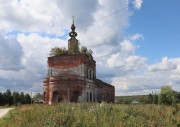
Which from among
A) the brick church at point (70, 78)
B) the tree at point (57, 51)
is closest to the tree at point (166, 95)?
the brick church at point (70, 78)

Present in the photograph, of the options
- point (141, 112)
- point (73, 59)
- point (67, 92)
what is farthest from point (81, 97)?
point (141, 112)

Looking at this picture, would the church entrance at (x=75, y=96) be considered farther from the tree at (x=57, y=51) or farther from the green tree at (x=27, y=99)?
the green tree at (x=27, y=99)

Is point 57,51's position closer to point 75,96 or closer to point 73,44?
point 73,44

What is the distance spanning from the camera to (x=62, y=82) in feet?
175

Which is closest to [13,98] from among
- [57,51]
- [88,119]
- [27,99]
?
[27,99]

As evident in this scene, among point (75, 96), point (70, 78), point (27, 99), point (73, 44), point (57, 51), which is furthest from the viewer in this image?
point (27, 99)

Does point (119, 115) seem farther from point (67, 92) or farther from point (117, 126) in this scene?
point (67, 92)

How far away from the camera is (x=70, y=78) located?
5300cm

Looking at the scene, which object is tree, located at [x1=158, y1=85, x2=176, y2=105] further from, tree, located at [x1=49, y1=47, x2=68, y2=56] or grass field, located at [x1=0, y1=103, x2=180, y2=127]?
grass field, located at [x1=0, y1=103, x2=180, y2=127]

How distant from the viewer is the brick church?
5291cm

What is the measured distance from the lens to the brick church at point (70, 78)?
5291 cm

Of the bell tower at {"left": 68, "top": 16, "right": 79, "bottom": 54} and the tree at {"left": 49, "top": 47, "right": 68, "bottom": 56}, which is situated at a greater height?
the bell tower at {"left": 68, "top": 16, "right": 79, "bottom": 54}

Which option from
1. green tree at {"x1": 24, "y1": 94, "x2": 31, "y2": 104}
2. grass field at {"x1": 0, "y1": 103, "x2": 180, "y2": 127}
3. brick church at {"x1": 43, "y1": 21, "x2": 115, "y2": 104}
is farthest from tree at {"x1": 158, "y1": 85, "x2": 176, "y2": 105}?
grass field at {"x1": 0, "y1": 103, "x2": 180, "y2": 127}

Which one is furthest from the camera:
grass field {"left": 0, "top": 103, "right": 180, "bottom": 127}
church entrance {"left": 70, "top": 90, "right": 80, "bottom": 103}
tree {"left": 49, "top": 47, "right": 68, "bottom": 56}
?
tree {"left": 49, "top": 47, "right": 68, "bottom": 56}
